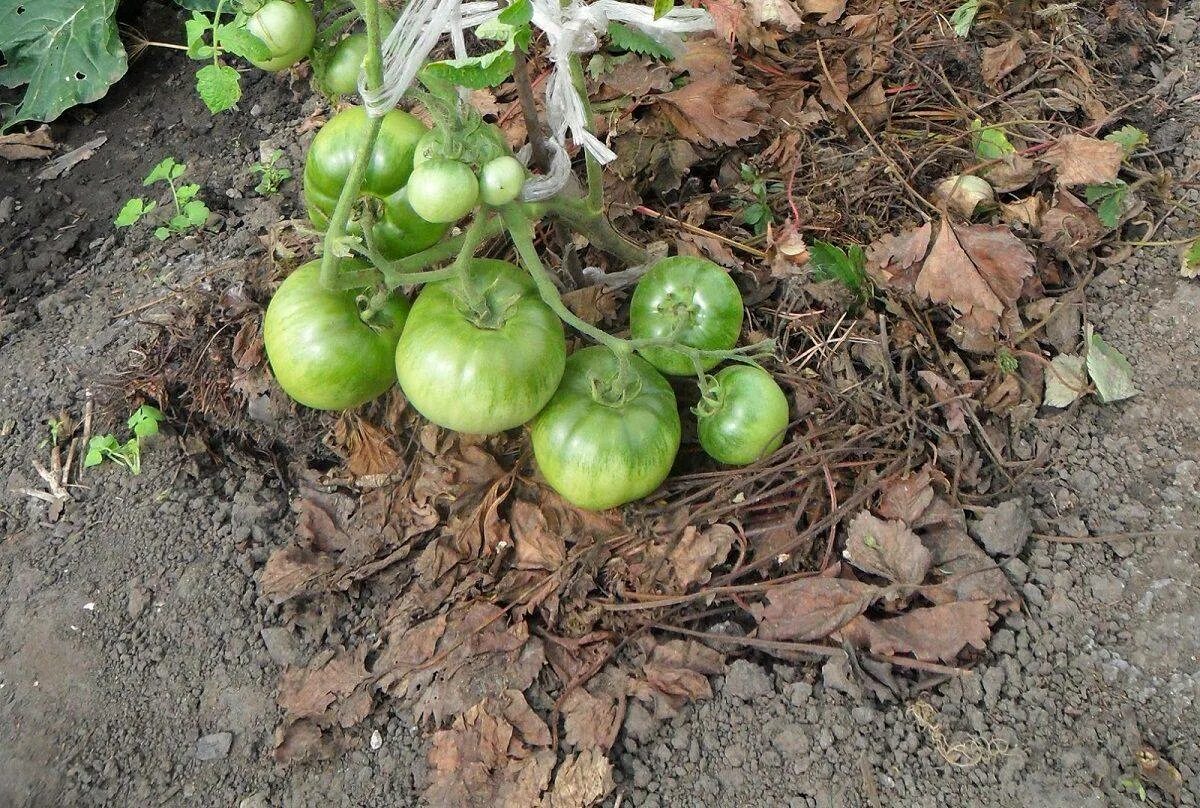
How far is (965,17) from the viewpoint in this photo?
2926 millimetres

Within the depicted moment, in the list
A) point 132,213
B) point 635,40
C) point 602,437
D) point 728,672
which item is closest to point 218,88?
point 635,40

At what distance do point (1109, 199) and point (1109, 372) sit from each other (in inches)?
23.3

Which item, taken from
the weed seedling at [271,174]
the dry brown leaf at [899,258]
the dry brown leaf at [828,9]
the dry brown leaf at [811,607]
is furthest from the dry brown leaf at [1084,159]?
the weed seedling at [271,174]

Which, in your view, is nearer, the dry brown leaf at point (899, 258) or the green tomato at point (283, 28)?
the green tomato at point (283, 28)

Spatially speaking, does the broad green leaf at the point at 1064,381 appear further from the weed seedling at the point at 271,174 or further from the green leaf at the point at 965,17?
the weed seedling at the point at 271,174

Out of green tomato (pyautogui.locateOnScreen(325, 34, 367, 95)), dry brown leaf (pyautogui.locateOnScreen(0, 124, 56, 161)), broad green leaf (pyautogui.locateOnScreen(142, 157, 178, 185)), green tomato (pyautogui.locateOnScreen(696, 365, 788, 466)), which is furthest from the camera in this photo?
dry brown leaf (pyautogui.locateOnScreen(0, 124, 56, 161))

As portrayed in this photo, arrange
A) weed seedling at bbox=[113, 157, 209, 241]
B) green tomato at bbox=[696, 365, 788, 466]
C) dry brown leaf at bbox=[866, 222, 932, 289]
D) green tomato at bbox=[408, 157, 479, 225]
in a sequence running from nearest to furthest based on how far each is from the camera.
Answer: green tomato at bbox=[408, 157, 479, 225], green tomato at bbox=[696, 365, 788, 466], dry brown leaf at bbox=[866, 222, 932, 289], weed seedling at bbox=[113, 157, 209, 241]

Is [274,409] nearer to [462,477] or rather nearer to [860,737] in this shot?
[462,477]

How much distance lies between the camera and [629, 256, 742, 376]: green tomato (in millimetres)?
2283

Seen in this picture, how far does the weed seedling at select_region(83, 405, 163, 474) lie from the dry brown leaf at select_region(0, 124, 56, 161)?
1.59 m

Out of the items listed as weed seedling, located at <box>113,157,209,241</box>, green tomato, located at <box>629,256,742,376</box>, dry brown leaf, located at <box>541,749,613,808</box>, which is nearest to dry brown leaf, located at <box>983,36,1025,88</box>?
green tomato, located at <box>629,256,742,376</box>

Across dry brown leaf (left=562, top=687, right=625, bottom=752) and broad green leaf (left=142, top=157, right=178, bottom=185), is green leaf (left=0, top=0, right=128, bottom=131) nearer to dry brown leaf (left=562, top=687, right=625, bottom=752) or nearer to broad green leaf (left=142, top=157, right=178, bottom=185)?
broad green leaf (left=142, top=157, right=178, bottom=185)

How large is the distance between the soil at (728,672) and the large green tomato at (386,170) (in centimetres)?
82

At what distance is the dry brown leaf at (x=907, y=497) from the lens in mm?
2180
